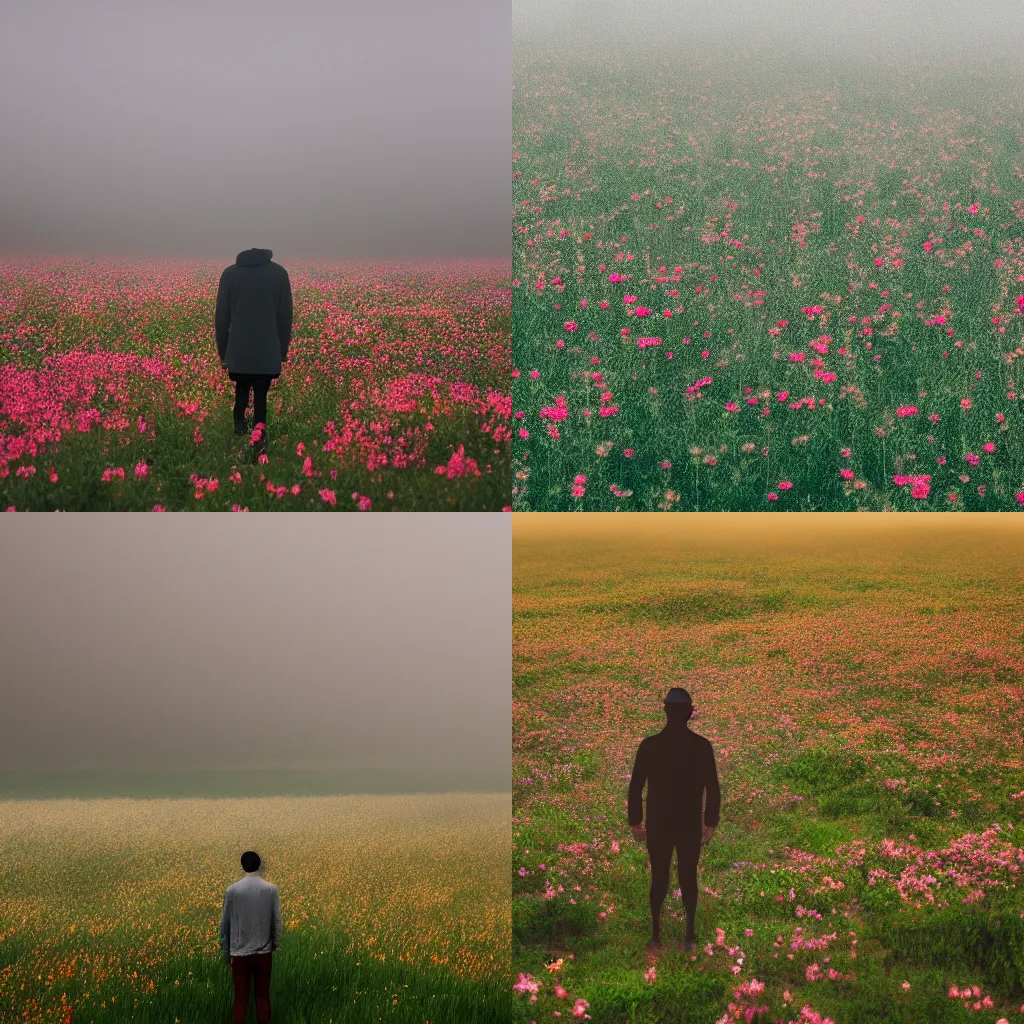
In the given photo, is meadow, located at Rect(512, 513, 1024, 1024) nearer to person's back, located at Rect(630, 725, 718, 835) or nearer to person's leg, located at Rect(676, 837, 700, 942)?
person's leg, located at Rect(676, 837, 700, 942)

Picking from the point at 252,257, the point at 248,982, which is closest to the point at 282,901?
the point at 248,982

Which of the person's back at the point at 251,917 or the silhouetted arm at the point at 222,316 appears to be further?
the silhouetted arm at the point at 222,316

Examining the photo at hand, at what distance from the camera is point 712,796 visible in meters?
9.39

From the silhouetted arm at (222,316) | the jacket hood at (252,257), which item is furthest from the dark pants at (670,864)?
the jacket hood at (252,257)

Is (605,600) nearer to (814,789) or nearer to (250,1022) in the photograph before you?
(814,789)

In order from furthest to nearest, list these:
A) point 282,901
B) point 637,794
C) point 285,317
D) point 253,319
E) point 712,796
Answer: point 285,317
point 253,319
point 282,901
point 712,796
point 637,794

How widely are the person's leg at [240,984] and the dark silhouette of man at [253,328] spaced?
4404mm

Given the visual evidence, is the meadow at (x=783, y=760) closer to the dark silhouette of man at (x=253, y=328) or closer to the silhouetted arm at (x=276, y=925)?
the silhouetted arm at (x=276, y=925)

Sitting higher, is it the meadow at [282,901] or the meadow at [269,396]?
the meadow at [269,396]

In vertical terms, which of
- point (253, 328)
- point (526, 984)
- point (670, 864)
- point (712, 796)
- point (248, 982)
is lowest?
point (526, 984)

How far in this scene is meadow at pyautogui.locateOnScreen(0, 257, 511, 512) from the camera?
32.3 feet

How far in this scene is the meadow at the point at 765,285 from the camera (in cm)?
1044

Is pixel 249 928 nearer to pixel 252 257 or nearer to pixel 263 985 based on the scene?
pixel 263 985

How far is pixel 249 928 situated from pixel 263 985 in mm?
607
